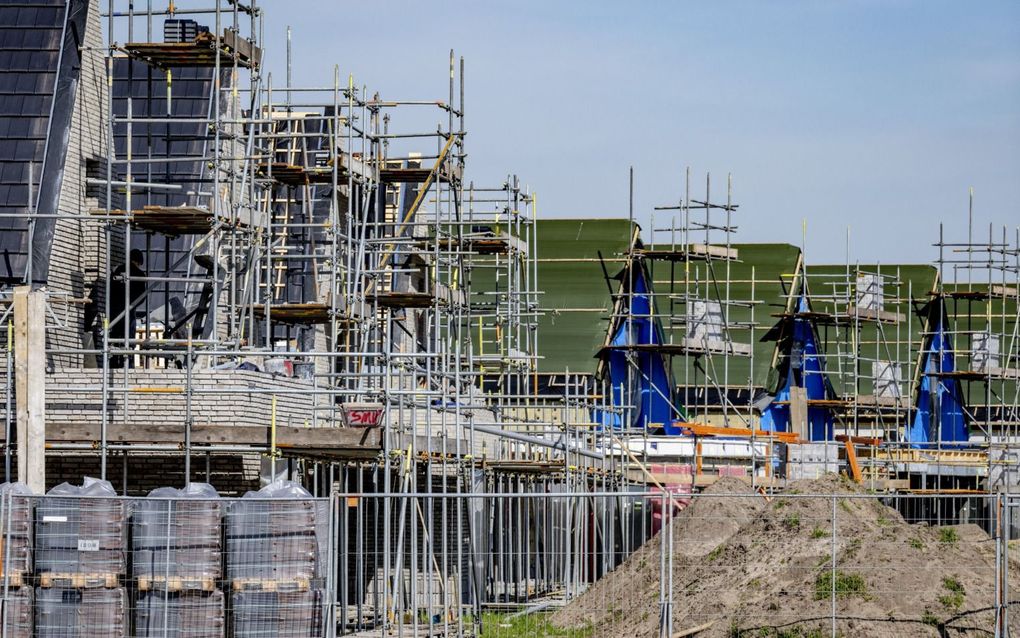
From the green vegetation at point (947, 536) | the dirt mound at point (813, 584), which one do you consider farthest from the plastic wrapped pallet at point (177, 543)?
the green vegetation at point (947, 536)

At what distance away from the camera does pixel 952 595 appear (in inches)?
730

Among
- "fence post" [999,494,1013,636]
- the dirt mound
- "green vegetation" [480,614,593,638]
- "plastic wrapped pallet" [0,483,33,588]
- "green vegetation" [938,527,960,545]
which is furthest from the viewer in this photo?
"green vegetation" [938,527,960,545]

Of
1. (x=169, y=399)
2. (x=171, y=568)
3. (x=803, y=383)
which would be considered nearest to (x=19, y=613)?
(x=171, y=568)

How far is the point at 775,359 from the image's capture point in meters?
50.1

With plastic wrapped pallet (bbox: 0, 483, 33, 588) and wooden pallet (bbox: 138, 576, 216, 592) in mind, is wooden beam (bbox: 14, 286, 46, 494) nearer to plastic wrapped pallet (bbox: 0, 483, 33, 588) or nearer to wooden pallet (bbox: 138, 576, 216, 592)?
plastic wrapped pallet (bbox: 0, 483, 33, 588)

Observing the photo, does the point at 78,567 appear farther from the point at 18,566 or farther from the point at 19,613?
the point at 19,613

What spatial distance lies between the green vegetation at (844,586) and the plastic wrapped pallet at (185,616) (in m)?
6.49

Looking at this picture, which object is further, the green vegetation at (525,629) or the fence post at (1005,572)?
the green vegetation at (525,629)

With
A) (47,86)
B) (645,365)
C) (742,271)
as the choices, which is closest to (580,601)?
(47,86)

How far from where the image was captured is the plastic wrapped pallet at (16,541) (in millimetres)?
16938

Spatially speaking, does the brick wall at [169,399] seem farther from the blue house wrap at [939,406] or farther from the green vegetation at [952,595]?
the blue house wrap at [939,406]

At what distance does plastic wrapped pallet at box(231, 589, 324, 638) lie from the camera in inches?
671

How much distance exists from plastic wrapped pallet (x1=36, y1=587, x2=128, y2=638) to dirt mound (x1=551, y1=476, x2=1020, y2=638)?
5.61 metres

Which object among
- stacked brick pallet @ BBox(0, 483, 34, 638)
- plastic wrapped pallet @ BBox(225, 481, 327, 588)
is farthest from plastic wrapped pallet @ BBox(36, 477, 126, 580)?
plastic wrapped pallet @ BBox(225, 481, 327, 588)
